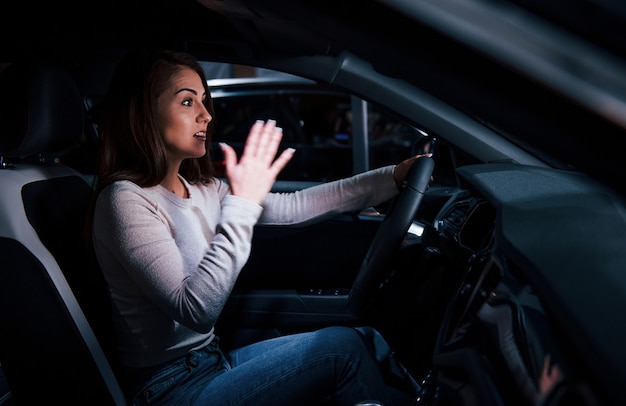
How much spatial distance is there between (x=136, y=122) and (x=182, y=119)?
11 cm

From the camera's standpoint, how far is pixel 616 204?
2.64 feet

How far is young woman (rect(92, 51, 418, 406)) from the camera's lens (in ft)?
3.88

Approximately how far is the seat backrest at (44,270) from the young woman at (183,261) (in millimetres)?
→ 91

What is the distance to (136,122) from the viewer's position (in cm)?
135

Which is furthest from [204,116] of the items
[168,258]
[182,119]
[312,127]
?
[312,127]

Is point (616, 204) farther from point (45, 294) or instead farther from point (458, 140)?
point (45, 294)

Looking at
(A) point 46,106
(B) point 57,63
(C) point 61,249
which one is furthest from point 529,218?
(B) point 57,63

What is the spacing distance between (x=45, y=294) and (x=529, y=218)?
3.24ft

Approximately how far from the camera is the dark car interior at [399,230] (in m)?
0.64

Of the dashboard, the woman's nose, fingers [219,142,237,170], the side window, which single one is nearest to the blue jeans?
the dashboard

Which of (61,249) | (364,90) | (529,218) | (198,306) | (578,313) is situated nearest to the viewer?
(578,313)

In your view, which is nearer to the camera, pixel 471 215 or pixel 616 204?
pixel 616 204

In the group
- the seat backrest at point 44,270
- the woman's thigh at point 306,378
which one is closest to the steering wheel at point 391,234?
the woman's thigh at point 306,378

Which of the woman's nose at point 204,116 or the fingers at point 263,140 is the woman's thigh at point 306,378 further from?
the woman's nose at point 204,116
